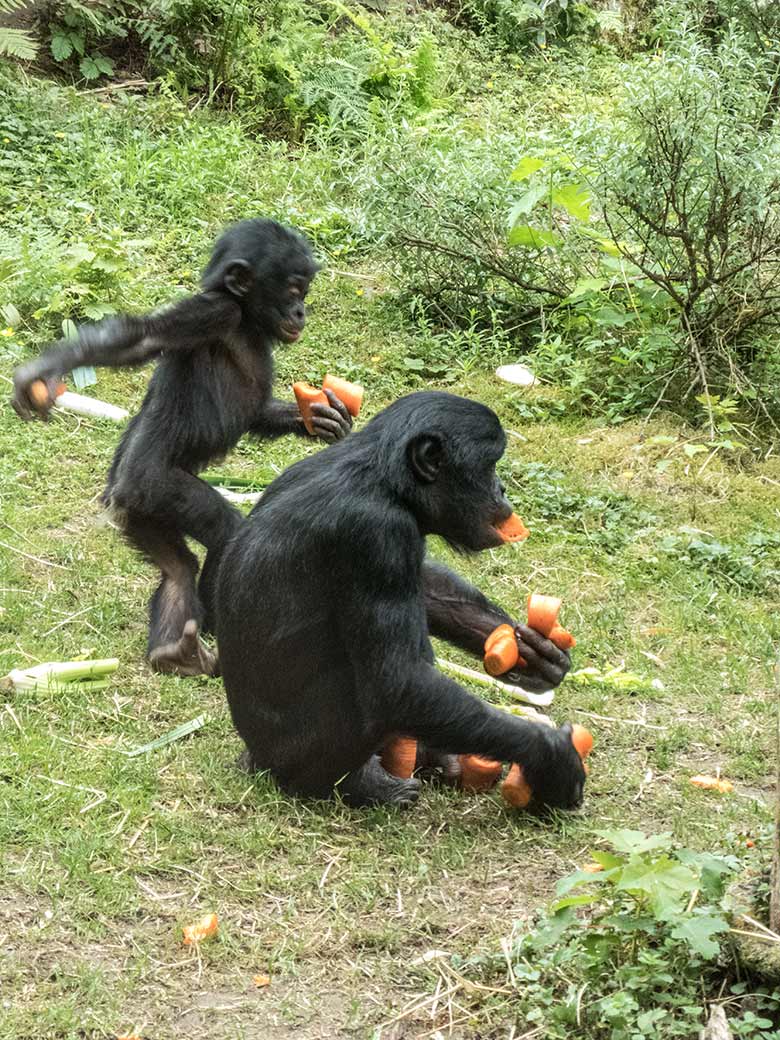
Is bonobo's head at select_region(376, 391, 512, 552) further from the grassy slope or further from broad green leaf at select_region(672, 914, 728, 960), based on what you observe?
broad green leaf at select_region(672, 914, 728, 960)

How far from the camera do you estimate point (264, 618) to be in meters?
4.91

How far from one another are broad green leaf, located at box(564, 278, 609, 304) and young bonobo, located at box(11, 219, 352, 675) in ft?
11.1

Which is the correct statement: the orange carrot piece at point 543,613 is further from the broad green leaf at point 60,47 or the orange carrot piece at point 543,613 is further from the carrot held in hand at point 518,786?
the broad green leaf at point 60,47

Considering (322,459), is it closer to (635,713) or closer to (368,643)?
(368,643)

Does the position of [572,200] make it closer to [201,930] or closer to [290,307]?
[290,307]

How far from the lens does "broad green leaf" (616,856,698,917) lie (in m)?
3.51

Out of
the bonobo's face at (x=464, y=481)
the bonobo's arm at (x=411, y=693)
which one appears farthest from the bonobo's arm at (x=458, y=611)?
the bonobo's arm at (x=411, y=693)

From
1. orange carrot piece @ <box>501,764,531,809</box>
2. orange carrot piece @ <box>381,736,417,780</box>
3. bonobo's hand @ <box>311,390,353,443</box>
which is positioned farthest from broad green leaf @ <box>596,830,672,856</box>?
bonobo's hand @ <box>311,390,353,443</box>

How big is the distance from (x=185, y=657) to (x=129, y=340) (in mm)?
1416

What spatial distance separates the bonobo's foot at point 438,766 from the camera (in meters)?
5.25

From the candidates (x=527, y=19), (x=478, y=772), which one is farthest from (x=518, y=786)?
(x=527, y=19)

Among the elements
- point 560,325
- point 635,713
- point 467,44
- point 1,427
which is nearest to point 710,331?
point 560,325

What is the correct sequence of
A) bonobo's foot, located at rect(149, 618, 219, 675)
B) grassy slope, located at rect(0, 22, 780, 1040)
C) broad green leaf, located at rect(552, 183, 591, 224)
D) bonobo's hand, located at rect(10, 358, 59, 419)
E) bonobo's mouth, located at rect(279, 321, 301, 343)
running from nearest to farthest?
grassy slope, located at rect(0, 22, 780, 1040), bonobo's hand, located at rect(10, 358, 59, 419), bonobo's foot, located at rect(149, 618, 219, 675), bonobo's mouth, located at rect(279, 321, 301, 343), broad green leaf, located at rect(552, 183, 591, 224)

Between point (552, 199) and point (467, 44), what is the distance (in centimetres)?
667
